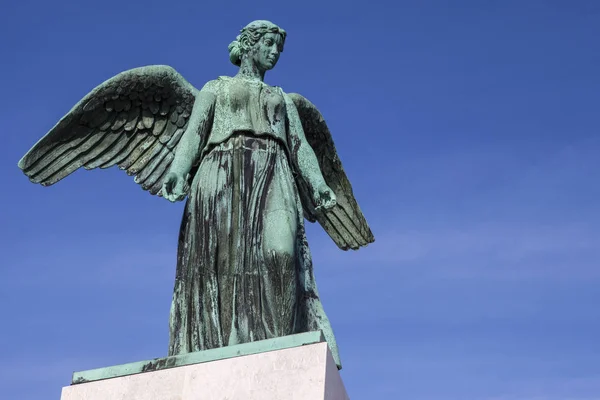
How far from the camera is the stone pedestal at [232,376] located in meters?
7.89

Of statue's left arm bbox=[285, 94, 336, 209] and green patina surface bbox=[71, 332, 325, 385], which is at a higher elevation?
statue's left arm bbox=[285, 94, 336, 209]

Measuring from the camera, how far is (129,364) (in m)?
8.43

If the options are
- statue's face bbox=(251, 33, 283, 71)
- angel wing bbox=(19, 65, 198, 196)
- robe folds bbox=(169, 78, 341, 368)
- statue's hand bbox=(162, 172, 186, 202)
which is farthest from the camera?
angel wing bbox=(19, 65, 198, 196)

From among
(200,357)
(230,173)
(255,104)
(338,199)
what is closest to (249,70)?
(255,104)

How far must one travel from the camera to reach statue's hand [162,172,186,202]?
9.27m

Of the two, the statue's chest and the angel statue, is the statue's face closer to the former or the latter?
the angel statue

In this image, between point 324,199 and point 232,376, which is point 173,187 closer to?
point 324,199

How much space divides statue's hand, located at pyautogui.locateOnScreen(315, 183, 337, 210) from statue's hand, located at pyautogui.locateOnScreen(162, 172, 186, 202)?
1.07 meters

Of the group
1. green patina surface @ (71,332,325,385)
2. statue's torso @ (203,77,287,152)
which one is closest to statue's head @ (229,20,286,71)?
statue's torso @ (203,77,287,152)

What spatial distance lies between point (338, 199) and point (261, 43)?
1706 mm

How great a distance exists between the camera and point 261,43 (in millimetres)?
9977

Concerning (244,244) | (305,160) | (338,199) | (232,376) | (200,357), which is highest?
(338,199)

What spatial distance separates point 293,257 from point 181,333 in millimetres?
1020

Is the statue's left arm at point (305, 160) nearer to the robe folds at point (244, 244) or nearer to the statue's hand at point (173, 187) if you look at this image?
the robe folds at point (244, 244)
